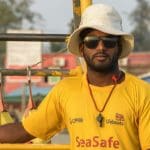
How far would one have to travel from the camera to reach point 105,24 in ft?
12.5

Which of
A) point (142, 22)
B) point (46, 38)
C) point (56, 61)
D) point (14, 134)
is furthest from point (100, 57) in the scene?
point (142, 22)

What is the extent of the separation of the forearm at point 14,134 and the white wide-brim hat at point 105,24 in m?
0.52

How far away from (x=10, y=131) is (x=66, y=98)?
0.43 m

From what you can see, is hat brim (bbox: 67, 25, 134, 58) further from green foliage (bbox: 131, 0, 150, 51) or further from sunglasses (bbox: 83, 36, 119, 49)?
green foliage (bbox: 131, 0, 150, 51)

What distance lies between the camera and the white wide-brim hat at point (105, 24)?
3.80m

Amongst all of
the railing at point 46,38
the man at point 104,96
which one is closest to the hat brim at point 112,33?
the man at point 104,96

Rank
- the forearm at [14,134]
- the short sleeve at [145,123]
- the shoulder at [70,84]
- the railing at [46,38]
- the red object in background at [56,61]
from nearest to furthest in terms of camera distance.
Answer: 1. the short sleeve at [145,123]
2. the shoulder at [70,84]
3. the forearm at [14,134]
4. the railing at [46,38]
5. the red object in background at [56,61]

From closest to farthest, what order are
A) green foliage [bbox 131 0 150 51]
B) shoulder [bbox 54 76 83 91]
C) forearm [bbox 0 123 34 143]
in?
1. shoulder [bbox 54 76 83 91]
2. forearm [bbox 0 123 34 143]
3. green foliage [bbox 131 0 150 51]

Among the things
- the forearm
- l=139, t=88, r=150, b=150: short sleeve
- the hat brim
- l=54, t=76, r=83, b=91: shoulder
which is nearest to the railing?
the forearm

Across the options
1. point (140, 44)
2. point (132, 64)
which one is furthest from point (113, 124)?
point (140, 44)

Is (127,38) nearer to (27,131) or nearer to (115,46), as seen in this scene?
(115,46)

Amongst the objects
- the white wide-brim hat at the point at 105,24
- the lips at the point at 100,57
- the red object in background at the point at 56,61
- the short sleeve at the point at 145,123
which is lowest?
the red object in background at the point at 56,61

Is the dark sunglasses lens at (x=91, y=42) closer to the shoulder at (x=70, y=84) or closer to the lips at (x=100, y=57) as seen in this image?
the lips at (x=100, y=57)

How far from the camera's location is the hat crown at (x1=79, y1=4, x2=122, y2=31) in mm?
3817
